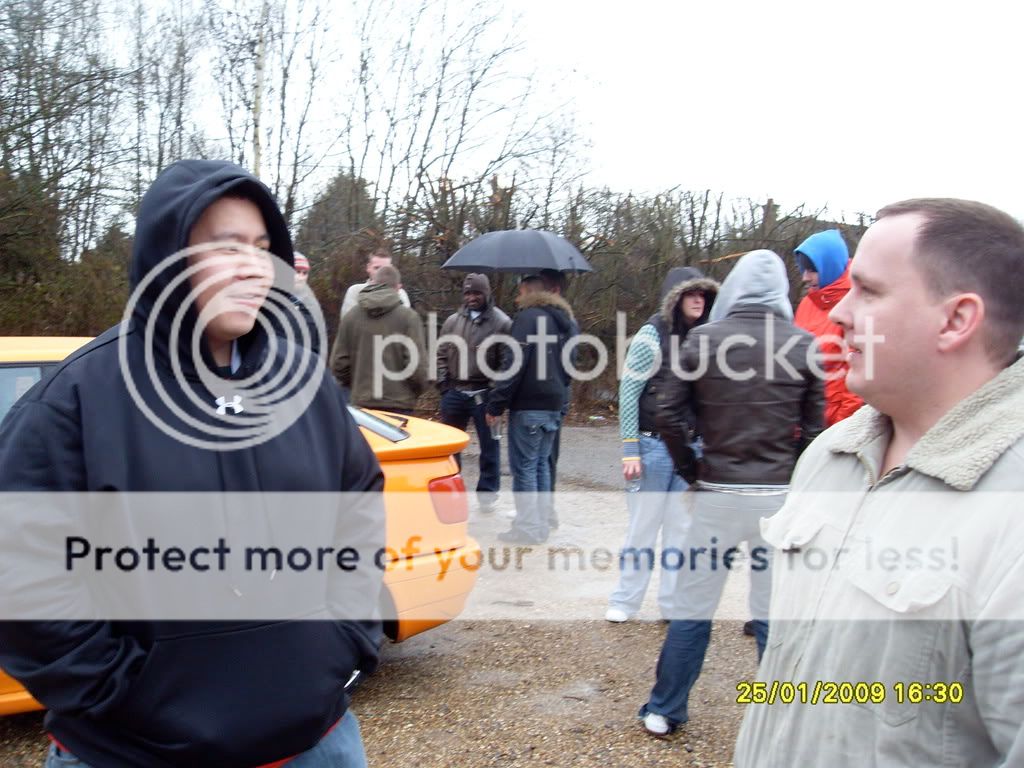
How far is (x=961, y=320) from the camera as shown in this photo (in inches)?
60.0

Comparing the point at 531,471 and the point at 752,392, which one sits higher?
the point at 752,392

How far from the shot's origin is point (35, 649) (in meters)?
1.66

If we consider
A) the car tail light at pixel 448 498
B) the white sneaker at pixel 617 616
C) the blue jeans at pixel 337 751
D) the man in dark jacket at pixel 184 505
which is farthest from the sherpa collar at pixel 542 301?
the blue jeans at pixel 337 751

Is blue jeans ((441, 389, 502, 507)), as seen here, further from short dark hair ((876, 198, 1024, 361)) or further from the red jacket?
short dark hair ((876, 198, 1024, 361))

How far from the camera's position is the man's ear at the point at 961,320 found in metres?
1.51

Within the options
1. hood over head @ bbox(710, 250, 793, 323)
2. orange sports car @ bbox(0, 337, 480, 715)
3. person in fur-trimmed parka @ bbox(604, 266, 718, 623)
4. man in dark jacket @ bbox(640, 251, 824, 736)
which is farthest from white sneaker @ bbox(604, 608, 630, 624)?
hood over head @ bbox(710, 250, 793, 323)

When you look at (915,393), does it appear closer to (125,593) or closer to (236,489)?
(236,489)

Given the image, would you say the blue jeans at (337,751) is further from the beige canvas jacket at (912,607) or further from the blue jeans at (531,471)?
the blue jeans at (531,471)

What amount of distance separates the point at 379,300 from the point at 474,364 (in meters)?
0.97

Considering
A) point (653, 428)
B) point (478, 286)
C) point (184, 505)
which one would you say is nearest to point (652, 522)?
point (653, 428)

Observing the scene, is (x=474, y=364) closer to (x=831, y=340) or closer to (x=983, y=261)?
(x=831, y=340)

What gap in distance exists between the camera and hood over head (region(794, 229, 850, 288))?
4.92 m

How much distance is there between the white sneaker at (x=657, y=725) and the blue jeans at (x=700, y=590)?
0.02m

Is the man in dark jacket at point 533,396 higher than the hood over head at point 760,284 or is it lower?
lower
